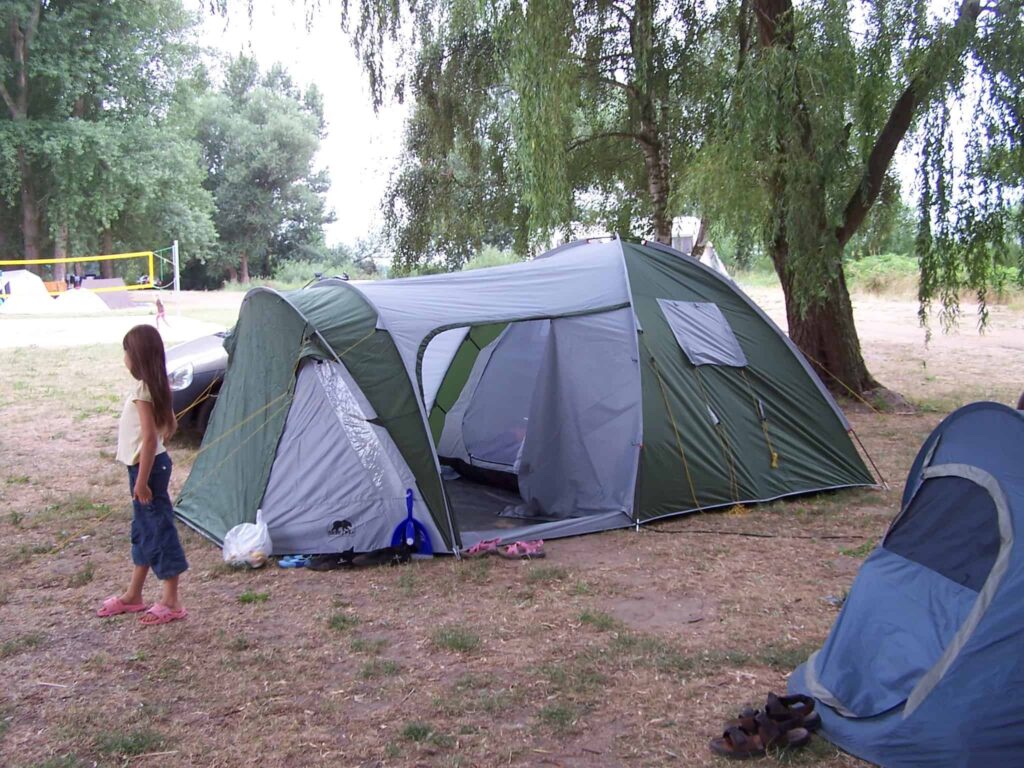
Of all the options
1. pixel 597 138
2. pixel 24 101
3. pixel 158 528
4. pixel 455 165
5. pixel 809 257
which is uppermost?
pixel 24 101

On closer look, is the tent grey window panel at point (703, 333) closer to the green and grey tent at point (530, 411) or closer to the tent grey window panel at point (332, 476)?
the green and grey tent at point (530, 411)

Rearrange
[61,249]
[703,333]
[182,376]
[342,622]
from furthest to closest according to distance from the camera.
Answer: [61,249] → [182,376] → [703,333] → [342,622]

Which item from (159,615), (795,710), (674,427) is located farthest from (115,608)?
(674,427)

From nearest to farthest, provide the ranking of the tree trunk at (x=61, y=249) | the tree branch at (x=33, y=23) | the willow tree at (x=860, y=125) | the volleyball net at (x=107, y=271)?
the willow tree at (x=860, y=125)
the volleyball net at (x=107, y=271)
the tree branch at (x=33, y=23)
the tree trunk at (x=61, y=249)

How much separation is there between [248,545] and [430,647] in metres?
1.57

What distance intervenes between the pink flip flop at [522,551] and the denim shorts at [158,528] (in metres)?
1.81

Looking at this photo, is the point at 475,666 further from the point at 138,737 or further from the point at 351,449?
the point at 351,449

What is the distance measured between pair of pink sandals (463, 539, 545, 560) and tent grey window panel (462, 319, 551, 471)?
5.01 ft

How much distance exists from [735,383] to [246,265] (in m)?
37.0

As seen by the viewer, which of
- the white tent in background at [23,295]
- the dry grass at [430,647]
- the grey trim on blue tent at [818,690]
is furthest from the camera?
the white tent in background at [23,295]

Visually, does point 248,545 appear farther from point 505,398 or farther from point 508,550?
point 505,398

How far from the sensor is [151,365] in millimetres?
4223

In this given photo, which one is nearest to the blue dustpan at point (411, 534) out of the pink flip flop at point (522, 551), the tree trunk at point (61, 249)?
the pink flip flop at point (522, 551)

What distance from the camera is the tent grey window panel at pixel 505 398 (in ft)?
23.3
